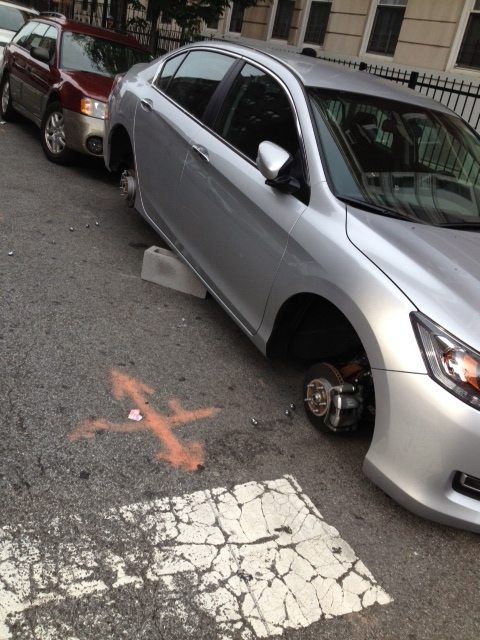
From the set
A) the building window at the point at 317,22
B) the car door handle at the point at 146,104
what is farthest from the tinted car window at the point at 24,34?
the building window at the point at 317,22

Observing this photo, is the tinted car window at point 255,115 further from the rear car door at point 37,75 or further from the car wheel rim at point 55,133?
the rear car door at point 37,75

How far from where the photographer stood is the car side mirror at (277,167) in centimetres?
324

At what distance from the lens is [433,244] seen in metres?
2.98

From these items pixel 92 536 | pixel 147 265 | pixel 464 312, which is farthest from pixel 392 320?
pixel 147 265

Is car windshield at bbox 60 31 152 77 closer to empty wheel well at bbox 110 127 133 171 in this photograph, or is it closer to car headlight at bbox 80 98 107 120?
car headlight at bbox 80 98 107 120

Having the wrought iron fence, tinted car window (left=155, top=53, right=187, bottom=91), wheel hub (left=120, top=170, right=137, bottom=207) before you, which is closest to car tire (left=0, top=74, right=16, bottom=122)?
wheel hub (left=120, top=170, right=137, bottom=207)

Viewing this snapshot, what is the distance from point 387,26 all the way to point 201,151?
11143 mm

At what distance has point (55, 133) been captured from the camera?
292 inches

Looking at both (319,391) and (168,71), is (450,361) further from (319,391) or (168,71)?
(168,71)

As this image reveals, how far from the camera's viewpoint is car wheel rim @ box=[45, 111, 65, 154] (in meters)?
7.26

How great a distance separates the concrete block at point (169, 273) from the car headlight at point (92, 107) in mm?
2858

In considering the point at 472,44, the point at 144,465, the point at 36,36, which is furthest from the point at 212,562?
the point at 472,44

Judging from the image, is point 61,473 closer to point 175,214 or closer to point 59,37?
point 175,214

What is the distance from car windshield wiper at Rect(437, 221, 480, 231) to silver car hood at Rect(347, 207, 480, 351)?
0.05 metres
